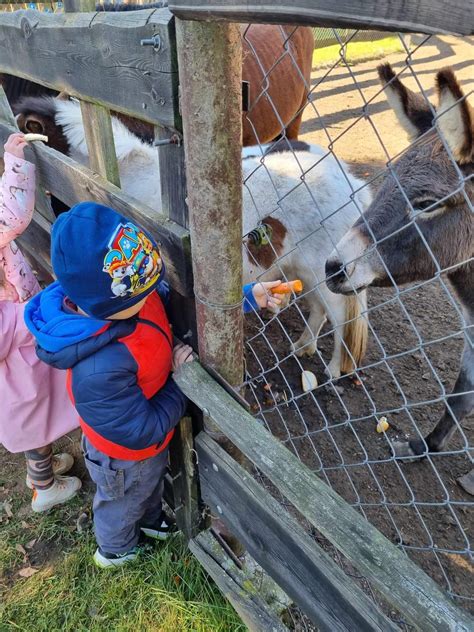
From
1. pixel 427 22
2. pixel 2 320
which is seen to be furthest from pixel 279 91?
pixel 427 22

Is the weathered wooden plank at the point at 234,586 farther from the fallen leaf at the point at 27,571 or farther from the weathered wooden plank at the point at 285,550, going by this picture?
the fallen leaf at the point at 27,571

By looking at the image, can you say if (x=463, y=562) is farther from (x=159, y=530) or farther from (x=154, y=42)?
(x=154, y=42)

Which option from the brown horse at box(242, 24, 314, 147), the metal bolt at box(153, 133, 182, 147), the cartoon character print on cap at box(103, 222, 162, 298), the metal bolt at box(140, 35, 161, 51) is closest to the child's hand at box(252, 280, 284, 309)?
the cartoon character print on cap at box(103, 222, 162, 298)

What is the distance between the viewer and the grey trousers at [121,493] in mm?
1975

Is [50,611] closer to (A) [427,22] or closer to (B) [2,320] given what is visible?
(B) [2,320]

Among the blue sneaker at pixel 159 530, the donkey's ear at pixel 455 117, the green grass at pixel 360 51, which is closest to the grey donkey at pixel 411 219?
the donkey's ear at pixel 455 117

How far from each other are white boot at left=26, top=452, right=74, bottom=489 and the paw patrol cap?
1631 millimetres

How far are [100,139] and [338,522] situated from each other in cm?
169

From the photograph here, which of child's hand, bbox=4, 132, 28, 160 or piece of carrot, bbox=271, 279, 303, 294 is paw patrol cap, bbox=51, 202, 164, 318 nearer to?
piece of carrot, bbox=271, 279, 303, 294

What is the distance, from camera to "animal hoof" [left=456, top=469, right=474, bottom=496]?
2.76 metres

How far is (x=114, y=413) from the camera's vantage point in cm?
167

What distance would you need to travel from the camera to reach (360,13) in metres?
0.76

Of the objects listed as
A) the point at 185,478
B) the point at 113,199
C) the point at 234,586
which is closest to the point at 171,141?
the point at 113,199

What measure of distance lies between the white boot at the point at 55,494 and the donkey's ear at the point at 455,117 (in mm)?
2495
